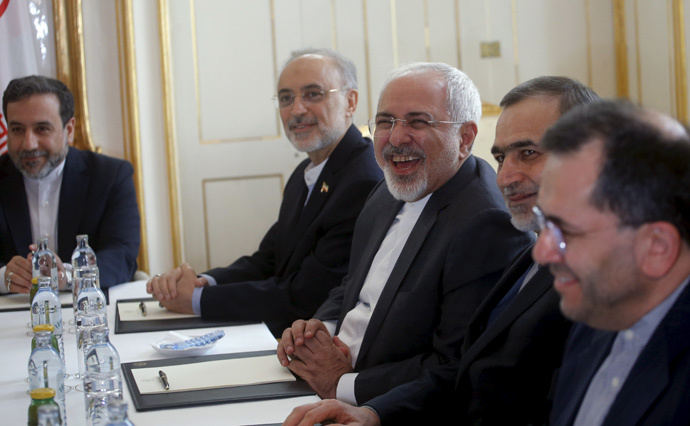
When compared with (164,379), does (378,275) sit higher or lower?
higher

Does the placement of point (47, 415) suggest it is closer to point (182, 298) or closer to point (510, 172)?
point (510, 172)

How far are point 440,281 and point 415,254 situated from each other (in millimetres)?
120

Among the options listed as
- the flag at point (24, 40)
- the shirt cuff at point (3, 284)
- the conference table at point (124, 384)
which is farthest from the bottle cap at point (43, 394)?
the flag at point (24, 40)

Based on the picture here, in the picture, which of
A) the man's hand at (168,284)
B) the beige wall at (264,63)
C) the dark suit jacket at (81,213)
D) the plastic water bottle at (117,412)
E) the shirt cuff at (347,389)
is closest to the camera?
the plastic water bottle at (117,412)

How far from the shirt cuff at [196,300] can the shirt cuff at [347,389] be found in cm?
75

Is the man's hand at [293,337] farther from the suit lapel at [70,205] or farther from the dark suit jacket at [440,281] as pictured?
the suit lapel at [70,205]

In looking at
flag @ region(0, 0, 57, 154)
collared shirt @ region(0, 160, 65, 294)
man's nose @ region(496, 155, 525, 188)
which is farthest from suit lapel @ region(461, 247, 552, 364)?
flag @ region(0, 0, 57, 154)

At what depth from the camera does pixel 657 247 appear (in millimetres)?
1047

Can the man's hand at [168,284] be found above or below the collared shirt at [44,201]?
below

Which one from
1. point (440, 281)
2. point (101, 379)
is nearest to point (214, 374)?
point (101, 379)

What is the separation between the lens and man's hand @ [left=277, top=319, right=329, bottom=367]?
1.91 m

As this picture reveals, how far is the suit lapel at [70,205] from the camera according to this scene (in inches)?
137

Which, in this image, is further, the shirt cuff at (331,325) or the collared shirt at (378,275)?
the shirt cuff at (331,325)

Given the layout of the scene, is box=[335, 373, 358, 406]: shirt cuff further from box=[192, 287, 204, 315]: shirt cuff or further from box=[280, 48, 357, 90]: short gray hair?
box=[280, 48, 357, 90]: short gray hair
